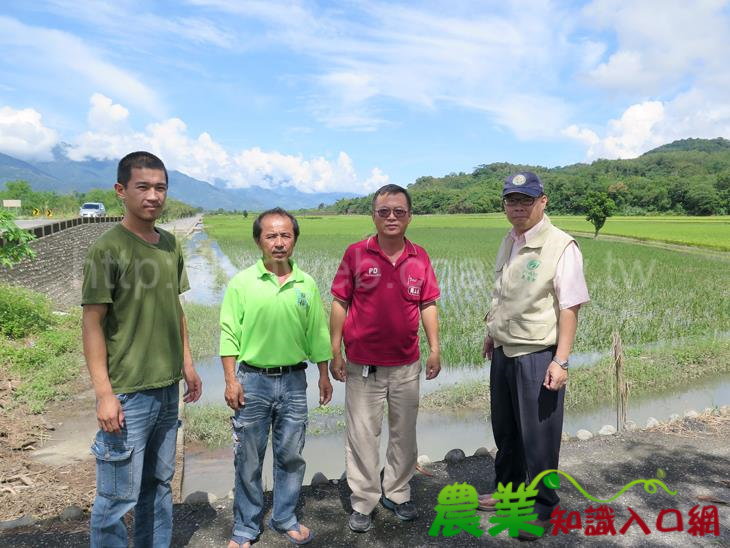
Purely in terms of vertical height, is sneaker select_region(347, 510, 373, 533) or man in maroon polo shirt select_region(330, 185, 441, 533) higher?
man in maroon polo shirt select_region(330, 185, 441, 533)

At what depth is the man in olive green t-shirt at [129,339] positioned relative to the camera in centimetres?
197

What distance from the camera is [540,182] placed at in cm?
259

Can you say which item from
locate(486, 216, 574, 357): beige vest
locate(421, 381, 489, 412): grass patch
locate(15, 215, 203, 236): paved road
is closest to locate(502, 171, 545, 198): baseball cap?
locate(486, 216, 574, 357): beige vest

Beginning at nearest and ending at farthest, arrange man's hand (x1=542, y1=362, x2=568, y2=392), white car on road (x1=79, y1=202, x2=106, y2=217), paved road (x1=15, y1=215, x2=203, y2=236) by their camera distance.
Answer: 1. man's hand (x1=542, y1=362, x2=568, y2=392)
2. paved road (x1=15, y1=215, x2=203, y2=236)
3. white car on road (x1=79, y1=202, x2=106, y2=217)

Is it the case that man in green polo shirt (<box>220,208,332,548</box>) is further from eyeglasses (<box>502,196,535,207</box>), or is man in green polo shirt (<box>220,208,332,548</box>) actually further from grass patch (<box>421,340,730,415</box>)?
grass patch (<box>421,340,730,415</box>)

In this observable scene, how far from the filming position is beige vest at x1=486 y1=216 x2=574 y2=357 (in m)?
2.54

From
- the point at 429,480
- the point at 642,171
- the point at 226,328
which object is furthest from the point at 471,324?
the point at 642,171

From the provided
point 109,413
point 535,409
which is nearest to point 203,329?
point 109,413

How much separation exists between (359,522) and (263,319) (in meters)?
1.28

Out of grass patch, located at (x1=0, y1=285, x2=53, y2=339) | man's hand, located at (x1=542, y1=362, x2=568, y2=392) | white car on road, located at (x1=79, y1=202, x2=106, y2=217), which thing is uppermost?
white car on road, located at (x1=79, y1=202, x2=106, y2=217)

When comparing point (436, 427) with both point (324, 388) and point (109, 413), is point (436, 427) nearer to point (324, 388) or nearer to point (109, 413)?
point (324, 388)

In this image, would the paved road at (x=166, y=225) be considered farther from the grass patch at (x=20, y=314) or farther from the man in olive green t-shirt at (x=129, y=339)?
the man in olive green t-shirt at (x=129, y=339)

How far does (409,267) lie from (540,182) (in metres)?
0.82

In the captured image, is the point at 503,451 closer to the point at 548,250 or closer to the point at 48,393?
the point at 548,250
